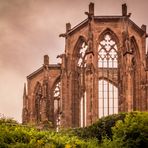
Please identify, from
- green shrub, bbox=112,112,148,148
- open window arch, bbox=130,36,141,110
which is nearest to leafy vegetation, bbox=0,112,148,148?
green shrub, bbox=112,112,148,148

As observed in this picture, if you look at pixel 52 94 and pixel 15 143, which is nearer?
pixel 15 143

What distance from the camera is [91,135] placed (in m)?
39.6

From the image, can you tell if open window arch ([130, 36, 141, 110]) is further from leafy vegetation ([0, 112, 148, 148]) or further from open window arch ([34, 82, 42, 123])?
open window arch ([34, 82, 42, 123])

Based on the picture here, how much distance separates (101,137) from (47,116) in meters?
15.7

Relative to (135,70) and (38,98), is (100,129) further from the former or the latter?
(38,98)

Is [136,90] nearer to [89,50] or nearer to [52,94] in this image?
[89,50]

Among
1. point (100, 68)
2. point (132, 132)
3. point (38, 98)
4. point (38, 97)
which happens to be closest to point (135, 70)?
point (100, 68)

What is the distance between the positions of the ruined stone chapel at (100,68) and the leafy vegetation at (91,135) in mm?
5308

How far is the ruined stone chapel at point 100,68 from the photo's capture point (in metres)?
46.0

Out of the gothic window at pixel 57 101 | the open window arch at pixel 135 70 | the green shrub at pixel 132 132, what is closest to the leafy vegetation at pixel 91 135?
the green shrub at pixel 132 132

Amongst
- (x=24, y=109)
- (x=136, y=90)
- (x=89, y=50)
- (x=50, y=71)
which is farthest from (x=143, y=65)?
(x=24, y=109)

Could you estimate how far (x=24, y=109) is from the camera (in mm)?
59094

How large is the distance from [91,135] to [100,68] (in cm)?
1084

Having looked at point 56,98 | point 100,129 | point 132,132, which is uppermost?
point 56,98
